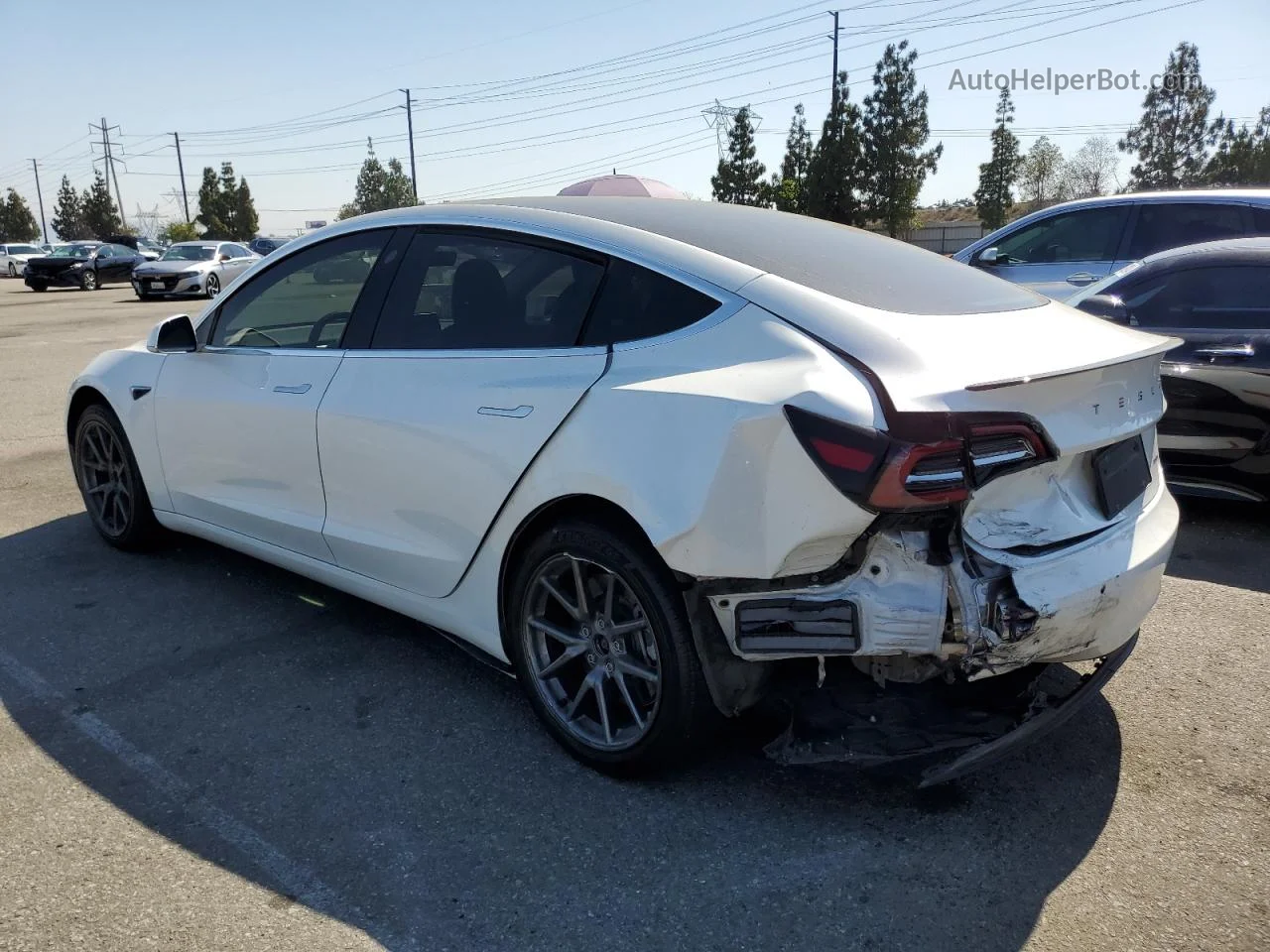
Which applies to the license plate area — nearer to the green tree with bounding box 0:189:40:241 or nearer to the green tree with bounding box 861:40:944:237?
the green tree with bounding box 861:40:944:237

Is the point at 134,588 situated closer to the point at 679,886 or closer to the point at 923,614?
the point at 679,886

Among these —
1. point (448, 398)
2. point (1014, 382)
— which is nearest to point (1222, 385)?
point (1014, 382)

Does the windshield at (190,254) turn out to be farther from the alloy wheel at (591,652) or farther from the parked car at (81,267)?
the alloy wheel at (591,652)

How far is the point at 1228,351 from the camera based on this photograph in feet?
16.8

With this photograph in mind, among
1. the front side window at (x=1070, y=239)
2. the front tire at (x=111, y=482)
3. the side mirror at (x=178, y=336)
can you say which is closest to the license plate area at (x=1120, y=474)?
the side mirror at (x=178, y=336)

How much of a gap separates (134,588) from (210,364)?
3.67 feet

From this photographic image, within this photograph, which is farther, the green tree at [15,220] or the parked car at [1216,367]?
the green tree at [15,220]

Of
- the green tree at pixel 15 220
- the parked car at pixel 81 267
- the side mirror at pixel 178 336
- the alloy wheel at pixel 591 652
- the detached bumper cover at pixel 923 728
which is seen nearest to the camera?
the detached bumper cover at pixel 923 728

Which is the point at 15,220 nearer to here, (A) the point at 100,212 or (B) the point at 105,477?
(A) the point at 100,212

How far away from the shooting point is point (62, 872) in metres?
2.60

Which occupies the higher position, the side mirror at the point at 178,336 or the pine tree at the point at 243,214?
the pine tree at the point at 243,214

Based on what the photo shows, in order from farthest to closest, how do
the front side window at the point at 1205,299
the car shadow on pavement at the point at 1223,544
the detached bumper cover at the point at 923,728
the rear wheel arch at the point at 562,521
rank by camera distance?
the front side window at the point at 1205,299 → the car shadow on pavement at the point at 1223,544 → the rear wheel arch at the point at 562,521 → the detached bumper cover at the point at 923,728

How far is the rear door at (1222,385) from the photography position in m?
5.00

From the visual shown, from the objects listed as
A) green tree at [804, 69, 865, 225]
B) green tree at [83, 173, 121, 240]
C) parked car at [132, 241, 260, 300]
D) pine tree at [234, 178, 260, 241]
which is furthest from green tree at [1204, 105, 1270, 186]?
green tree at [83, 173, 121, 240]
